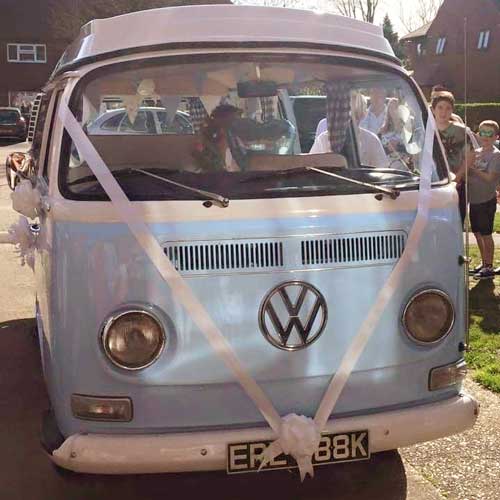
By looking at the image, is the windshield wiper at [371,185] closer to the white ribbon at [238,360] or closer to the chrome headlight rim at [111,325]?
the white ribbon at [238,360]

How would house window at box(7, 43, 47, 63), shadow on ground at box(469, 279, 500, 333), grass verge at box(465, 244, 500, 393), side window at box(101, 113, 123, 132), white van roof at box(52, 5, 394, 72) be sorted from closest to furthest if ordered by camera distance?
white van roof at box(52, 5, 394, 72)
side window at box(101, 113, 123, 132)
grass verge at box(465, 244, 500, 393)
shadow on ground at box(469, 279, 500, 333)
house window at box(7, 43, 47, 63)

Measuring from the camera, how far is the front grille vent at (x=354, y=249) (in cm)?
338

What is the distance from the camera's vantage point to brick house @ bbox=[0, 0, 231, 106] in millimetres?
46500

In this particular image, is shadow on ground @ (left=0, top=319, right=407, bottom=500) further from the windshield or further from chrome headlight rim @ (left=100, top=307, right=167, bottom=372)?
the windshield

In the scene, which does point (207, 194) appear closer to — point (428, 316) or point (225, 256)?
Answer: point (225, 256)

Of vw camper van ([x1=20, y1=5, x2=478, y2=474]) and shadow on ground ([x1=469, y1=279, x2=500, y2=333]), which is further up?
vw camper van ([x1=20, y1=5, x2=478, y2=474])

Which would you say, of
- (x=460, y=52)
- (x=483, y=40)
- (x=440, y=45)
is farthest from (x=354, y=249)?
(x=440, y=45)

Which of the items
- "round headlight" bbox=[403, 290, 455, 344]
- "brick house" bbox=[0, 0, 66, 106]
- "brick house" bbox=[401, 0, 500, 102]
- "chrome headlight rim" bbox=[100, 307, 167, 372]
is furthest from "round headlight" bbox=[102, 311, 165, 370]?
"brick house" bbox=[0, 0, 66, 106]

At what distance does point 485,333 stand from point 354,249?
11.3 feet

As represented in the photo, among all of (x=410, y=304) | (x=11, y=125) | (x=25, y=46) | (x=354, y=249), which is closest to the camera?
(x=354, y=249)

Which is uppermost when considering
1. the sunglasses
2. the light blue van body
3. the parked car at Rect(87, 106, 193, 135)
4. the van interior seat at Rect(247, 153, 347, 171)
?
the parked car at Rect(87, 106, 193, 135)

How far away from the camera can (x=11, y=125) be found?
33531 millimetres

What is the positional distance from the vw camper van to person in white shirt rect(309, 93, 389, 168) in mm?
181

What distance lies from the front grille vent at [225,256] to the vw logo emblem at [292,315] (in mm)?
128
